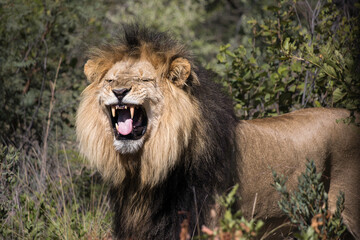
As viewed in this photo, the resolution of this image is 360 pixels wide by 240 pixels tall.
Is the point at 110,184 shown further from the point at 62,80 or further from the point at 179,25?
the point at 179,25

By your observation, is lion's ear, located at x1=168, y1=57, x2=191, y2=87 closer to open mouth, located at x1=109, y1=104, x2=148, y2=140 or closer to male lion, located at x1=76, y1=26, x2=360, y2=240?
male lion, located at x1=76, y1=26, x2=360, y2=240

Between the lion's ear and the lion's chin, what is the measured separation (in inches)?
19.2

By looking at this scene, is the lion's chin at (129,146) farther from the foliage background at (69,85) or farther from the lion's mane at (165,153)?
the foliage background at (69,85)

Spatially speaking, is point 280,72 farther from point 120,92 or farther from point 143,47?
point 120,92

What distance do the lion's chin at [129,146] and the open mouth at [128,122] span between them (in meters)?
0.03

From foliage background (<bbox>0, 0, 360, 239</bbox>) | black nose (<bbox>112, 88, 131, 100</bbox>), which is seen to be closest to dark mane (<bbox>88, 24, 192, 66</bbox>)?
black nose (<bbox>112, 88, 131, 100</bbox>)

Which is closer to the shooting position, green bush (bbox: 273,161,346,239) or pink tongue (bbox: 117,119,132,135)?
green bush (bbox: 273,161,346,239)

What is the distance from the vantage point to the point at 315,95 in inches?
239

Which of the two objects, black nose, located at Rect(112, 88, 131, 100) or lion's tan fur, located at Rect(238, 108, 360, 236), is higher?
black nose, located at Rect(112, 88, 131, 100)

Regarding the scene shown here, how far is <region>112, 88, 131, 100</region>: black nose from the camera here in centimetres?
382

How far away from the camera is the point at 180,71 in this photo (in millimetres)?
4020

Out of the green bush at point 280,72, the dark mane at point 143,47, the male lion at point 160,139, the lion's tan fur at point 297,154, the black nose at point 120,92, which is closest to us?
the black nose at point 120,92

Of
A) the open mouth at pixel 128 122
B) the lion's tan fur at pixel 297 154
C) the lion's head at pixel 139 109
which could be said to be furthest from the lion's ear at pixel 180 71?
the lion's tan fur at pixel 297 154

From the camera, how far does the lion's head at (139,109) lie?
3.91m
